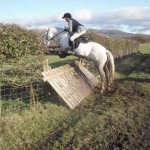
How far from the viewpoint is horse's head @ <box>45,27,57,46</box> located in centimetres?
1431

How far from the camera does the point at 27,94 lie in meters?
12.8

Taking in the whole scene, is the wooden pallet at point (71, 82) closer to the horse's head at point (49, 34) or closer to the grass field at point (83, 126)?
the grass field at point (83, 126)

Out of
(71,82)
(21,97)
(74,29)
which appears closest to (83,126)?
(21,97)

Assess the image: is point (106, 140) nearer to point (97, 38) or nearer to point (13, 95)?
point (13, 95)

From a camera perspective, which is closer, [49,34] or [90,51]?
[49,34]

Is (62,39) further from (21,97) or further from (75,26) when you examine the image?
(21,97)

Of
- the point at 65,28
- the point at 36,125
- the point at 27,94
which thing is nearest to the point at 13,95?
the point at 27,94

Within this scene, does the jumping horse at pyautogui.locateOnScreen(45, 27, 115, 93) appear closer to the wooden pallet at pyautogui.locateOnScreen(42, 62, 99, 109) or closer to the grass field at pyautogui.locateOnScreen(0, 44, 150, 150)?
the wooden pallet at pyautogui.locateOnScreen(42, 62, 99, 109)

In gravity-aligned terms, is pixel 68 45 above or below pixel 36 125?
above

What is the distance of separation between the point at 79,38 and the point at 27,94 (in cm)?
375

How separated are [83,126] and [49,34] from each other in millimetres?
5877

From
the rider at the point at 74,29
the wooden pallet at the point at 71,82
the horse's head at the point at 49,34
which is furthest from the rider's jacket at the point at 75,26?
the wooden pallet at the point at 71,82

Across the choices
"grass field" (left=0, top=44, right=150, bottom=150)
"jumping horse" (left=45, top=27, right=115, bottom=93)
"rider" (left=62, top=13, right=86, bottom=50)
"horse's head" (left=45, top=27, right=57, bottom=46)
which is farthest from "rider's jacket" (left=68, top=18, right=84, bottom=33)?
"grass field" (left=0, top=44, right=150, bottom=150)

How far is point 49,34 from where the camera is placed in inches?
575
